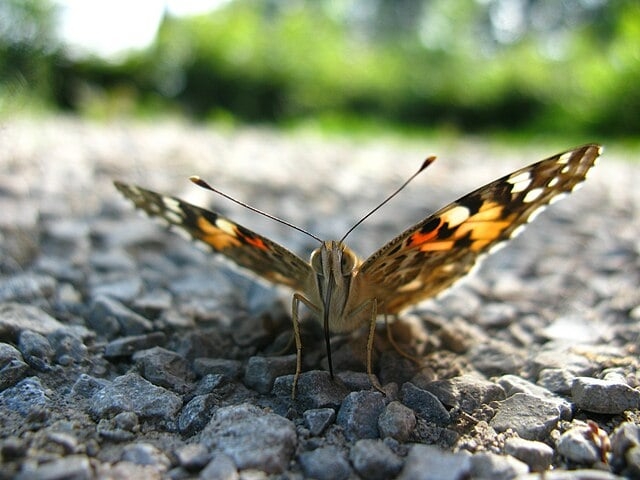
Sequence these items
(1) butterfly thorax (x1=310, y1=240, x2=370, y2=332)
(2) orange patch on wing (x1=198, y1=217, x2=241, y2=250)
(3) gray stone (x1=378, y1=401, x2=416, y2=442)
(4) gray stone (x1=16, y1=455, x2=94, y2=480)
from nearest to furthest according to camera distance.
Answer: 1. (4) gray stone (x1=16, y1=455, x2=94, y2=480)
2. (3) gray stone (x1=378, y1=401, x2=416, y2=442)
3. (1) butterfly thorax (x1=310, y1=240, x2=370, y2=332)
4. (2) orange patch on wing (x1=198, y1=217, x2=241, y2=250)

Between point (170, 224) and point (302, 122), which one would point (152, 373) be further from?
point (302, 122)

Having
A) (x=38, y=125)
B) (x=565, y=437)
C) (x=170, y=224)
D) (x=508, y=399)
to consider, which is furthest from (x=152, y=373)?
(x=38, y=125)

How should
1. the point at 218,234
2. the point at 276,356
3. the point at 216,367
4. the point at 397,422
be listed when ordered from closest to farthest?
the point at 397,422
the point at 216,367
the point at 276,356
the point at 218,234

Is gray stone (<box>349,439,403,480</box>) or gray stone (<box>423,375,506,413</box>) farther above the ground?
gray stone (<box>423,375,506,413</box>)

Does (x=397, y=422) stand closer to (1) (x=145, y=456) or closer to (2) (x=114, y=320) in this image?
(1) (x=145, y=456)

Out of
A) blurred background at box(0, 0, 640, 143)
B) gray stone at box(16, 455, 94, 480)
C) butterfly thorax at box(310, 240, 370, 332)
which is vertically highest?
blurred background at box(0, 0, 640, 143)

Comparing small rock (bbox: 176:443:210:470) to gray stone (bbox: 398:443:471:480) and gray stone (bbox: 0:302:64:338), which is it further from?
gray stone (bbox: 0:302:64:338)

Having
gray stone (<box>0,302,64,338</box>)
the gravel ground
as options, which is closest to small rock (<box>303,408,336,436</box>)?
the gravel ground

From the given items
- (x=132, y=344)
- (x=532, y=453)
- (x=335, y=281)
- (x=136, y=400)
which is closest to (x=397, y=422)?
(x=532, y=453)
